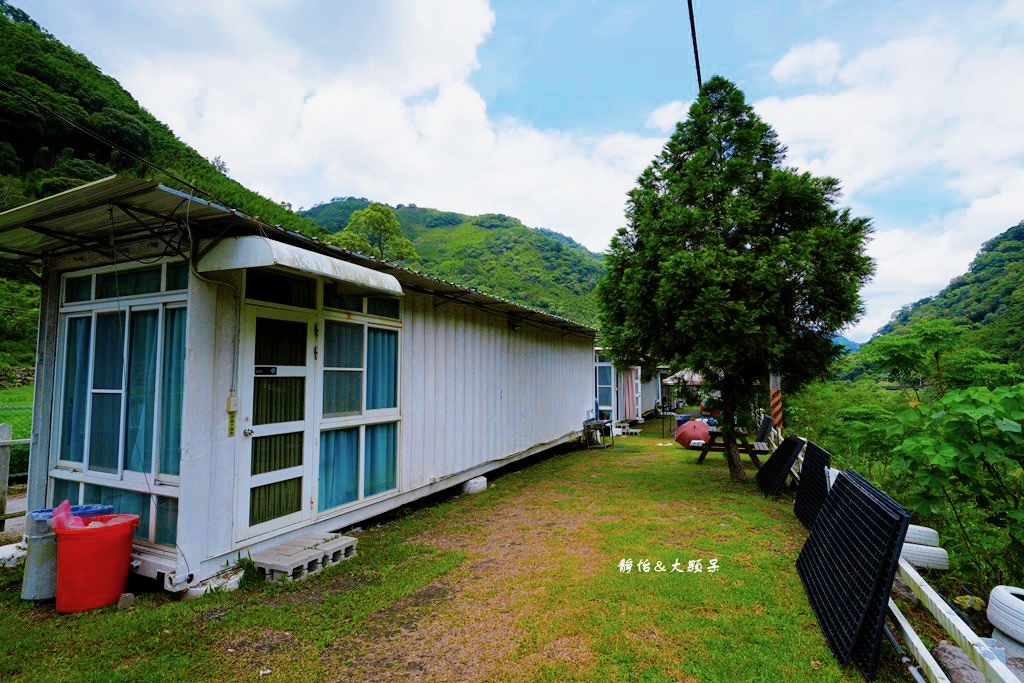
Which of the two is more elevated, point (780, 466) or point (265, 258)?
point (265, 258)

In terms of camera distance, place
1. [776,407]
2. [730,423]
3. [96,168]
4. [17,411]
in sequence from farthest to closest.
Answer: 1. [96,168]
2. [17,411]
3. [776,407]
4. [730,423]

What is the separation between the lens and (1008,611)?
7.71 feet

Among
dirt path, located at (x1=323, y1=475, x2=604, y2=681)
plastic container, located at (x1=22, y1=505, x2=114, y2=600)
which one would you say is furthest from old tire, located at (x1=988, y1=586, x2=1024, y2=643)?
plastic container, located at (x1=22, y1=505, x2=114, y2=600)

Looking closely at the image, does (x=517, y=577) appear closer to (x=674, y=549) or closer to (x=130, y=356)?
(x=674, y=549)

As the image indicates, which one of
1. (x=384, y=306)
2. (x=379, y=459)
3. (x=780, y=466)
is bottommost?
(x=780, y=466)

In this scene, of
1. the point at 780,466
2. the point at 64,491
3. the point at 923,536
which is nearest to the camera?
the point at 923,536

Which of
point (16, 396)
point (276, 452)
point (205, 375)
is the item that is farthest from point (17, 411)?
point (205, 375)

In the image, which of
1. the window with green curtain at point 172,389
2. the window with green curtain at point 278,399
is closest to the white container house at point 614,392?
the window with green curtain at point 278,399

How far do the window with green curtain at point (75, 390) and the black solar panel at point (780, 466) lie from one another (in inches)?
296

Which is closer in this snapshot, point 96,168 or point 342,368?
point 342,368

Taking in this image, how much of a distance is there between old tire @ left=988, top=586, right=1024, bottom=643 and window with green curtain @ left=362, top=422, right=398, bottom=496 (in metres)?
4.67

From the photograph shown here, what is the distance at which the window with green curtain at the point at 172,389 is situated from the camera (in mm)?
3430

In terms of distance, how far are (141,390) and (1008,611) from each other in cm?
559

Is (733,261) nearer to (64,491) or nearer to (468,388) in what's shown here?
(468,388)
